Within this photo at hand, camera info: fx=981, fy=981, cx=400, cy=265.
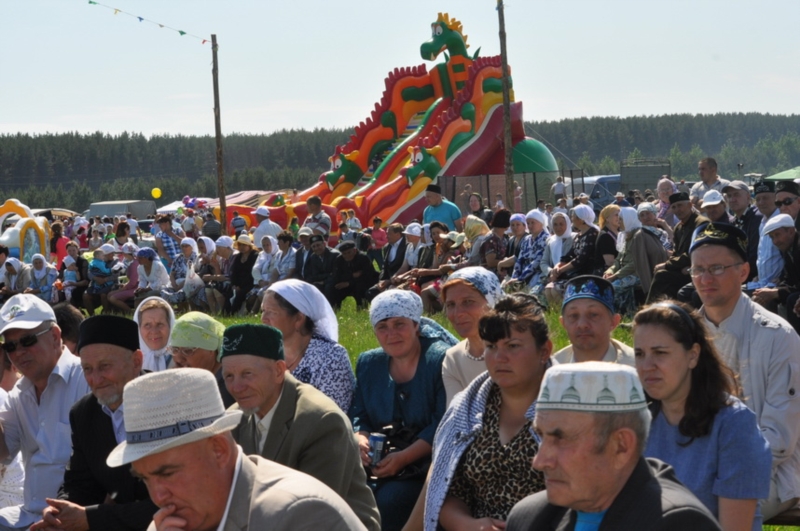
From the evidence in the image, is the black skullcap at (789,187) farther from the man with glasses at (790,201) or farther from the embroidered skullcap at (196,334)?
Result: the embroidered skullcap at (196,334)

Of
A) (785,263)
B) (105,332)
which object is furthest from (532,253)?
(105,332)

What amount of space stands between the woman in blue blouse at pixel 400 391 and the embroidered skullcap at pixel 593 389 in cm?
262

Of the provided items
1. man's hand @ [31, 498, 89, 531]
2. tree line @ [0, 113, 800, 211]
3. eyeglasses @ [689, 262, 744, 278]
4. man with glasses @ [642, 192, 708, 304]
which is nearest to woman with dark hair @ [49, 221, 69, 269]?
man with glasses @ [642, 192, 708, 304]

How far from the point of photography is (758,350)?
4.38 m

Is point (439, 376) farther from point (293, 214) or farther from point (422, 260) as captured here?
point (293, 214)

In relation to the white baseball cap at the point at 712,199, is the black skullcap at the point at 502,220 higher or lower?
lower

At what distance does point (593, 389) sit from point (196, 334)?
3.43 metres

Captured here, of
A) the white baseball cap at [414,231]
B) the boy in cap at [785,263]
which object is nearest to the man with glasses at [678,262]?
the boy in cap at [785,263]

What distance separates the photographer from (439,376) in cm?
521

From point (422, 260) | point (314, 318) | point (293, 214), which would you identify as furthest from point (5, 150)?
point (314, 318)

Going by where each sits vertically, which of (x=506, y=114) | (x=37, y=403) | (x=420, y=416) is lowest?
(x=420, y=416)

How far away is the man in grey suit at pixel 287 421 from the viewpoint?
3.99 meters

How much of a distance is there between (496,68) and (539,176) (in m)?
3.36

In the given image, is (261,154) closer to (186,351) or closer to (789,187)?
(789,187)
